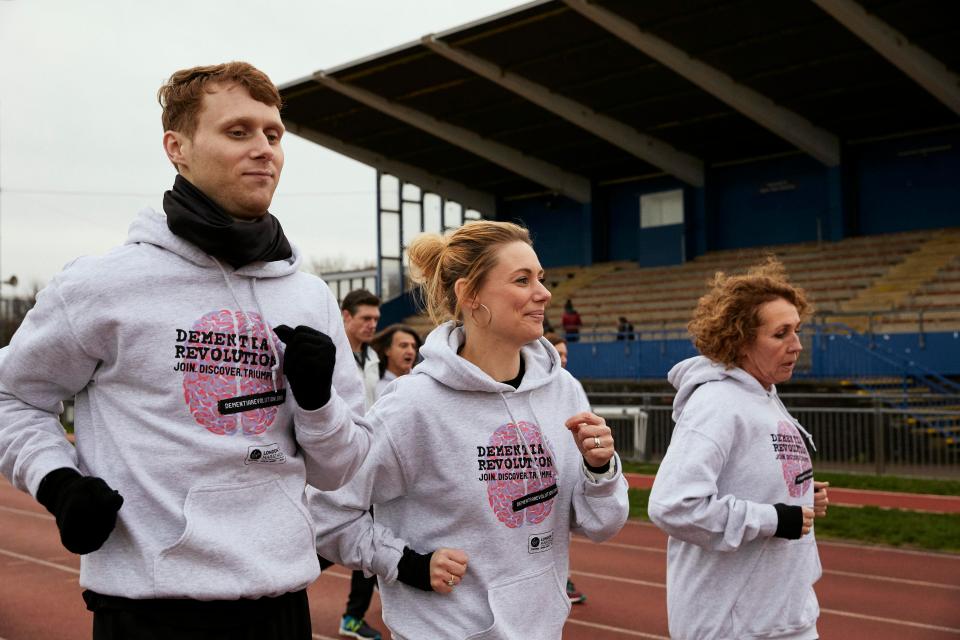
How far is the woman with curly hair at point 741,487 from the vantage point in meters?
3.36

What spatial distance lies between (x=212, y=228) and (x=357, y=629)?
4404mm

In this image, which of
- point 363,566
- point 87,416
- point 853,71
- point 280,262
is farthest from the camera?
point 853,71

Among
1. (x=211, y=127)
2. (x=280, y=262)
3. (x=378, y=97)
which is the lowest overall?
(x=280, y=262)

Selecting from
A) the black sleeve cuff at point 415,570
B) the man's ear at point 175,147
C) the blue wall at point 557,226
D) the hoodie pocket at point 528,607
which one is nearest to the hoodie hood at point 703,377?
the hoodie pocket at point 528,607

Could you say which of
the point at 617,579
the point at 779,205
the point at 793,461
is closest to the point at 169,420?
the point at 793,461

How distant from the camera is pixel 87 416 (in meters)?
2.38

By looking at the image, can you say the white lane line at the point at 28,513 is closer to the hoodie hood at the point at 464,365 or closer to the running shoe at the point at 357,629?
the running shoe at the point at 357,629

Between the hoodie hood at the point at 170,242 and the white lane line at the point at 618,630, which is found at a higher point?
the hoodie hood at the point at 170,242

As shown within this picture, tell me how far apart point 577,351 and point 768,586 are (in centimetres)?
1892

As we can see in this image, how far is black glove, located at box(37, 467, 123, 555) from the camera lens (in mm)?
2098

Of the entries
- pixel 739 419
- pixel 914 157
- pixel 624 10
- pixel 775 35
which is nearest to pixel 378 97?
pixel 624 10

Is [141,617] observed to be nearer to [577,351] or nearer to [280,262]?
[280,262]

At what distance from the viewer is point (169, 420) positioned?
7.50 feet

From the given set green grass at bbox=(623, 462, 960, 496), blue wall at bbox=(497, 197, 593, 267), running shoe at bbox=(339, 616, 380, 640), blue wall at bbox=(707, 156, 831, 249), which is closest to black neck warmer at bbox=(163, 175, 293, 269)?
running shoe at bbox=(339, 616, 380, 640)
